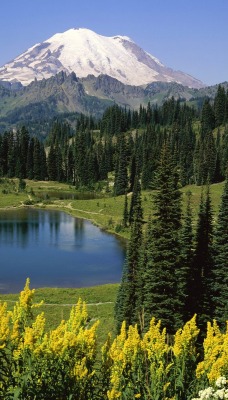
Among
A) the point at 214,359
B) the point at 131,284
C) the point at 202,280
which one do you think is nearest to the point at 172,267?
the point at 202,280

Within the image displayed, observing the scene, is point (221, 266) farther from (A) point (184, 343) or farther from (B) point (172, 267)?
(A) point (184, 343)

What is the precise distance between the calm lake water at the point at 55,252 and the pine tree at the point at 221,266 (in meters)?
35.0

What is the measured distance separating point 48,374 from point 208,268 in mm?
31161

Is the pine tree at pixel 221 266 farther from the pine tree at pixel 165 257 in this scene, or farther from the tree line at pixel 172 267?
the pine tree at pixel 165 257

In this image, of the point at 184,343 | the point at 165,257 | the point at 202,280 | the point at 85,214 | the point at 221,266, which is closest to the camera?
the point at 184,343

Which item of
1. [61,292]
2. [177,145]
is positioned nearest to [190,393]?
[61,292]

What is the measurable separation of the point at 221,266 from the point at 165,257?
970cm

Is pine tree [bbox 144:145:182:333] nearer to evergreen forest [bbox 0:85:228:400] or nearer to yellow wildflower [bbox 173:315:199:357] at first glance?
evergreen forest [bbox 0:85:228:400]

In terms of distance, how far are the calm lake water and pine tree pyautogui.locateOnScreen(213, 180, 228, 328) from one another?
3496 centimetres

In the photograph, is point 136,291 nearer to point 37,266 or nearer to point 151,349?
point 151,349

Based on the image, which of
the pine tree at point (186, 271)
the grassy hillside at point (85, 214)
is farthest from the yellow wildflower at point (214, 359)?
the grassy hillside at point (85, 214)

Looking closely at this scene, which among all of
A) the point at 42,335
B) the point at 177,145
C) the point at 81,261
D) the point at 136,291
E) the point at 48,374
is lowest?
the point at 81,261

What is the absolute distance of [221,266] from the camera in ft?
133

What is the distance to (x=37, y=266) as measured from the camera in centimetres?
8212
